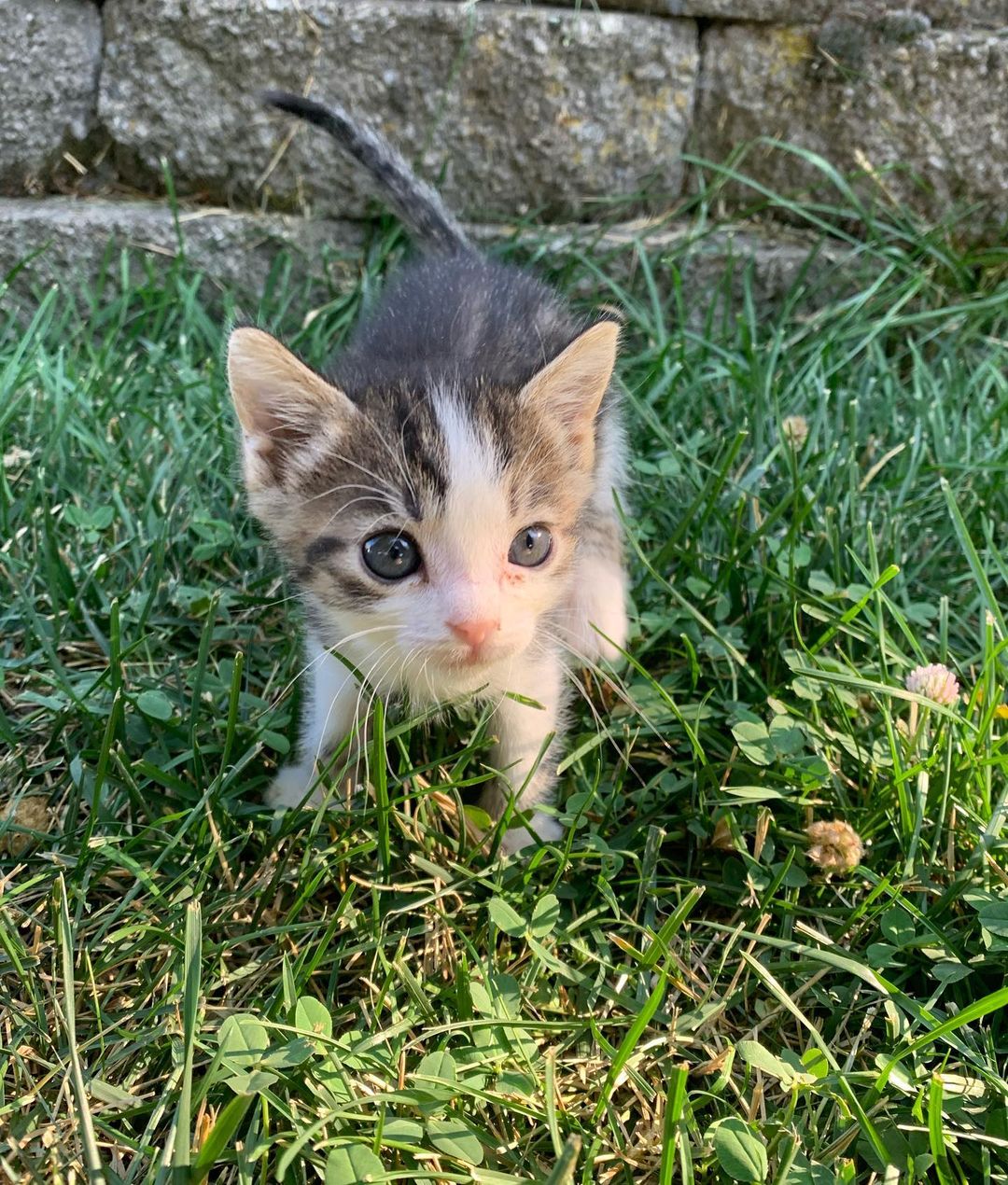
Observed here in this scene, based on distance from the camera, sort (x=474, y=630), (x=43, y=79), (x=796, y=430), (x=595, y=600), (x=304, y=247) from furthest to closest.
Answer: (x=304, y=247) → (x=43, y=79) → (x=796, y=430) → (x=595, y=600) → (x=474, y=630)

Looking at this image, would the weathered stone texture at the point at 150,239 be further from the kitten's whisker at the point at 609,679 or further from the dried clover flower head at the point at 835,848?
the dried clover flower head at the point at 835,848

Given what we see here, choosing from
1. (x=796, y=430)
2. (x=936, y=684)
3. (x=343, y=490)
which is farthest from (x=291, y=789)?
(x=796, y=430)

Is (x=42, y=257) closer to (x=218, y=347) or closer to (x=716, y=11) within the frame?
(x=218, y=347)

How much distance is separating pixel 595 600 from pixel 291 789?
2.05 feet

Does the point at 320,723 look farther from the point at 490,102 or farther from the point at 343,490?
the point at 490,102

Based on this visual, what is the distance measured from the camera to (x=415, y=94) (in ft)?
8.29

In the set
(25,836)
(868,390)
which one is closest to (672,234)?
(868,390)

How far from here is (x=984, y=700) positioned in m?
1.56

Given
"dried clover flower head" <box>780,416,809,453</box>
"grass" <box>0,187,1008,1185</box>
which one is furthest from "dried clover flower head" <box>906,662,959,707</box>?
"dried clover flower head" <box>780,416,809,453</box>

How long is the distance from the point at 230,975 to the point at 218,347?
1.62 metres

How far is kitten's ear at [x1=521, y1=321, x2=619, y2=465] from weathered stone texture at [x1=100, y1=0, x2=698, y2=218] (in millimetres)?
1284

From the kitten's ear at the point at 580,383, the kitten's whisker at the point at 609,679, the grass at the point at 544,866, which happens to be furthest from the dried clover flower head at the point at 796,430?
the kitten's whisker at the point at 609,679

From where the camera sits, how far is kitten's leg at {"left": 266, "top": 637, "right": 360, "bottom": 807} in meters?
1.54

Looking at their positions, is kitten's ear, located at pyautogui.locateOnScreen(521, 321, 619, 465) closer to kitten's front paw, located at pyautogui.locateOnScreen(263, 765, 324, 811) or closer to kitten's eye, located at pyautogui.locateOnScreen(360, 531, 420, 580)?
kitten's eye, located at pyautogui.locateOnScreen(360, 531, 420, 580)
